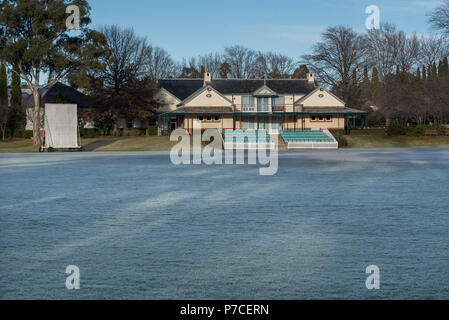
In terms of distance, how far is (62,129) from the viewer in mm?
40031

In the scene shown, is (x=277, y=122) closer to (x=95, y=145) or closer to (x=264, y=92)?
(x=264, y=92)

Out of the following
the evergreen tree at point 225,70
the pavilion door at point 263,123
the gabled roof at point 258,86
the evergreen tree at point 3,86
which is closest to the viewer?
the evergreen tree at point 3,86

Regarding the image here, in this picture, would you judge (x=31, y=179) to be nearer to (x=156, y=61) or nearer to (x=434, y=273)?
(x=434, y=273)

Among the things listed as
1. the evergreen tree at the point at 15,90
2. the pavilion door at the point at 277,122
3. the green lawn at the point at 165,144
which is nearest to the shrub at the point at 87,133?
the green lawn at the point at 165,144

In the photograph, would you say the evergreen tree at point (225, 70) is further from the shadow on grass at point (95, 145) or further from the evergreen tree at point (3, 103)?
the shadow on grass at point (95, 145)

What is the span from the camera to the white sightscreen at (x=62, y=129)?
39.5 meters

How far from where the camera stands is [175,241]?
7793 mm

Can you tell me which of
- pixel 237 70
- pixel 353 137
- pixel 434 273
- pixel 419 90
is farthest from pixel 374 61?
pixel 434 273

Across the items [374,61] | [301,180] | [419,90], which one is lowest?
[301,180]

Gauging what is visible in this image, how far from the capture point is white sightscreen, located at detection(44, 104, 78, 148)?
3950 centimetres

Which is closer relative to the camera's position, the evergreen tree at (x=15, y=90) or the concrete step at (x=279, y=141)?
the concrete step at (x=279, y=141)

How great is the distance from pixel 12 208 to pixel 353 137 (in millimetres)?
44484

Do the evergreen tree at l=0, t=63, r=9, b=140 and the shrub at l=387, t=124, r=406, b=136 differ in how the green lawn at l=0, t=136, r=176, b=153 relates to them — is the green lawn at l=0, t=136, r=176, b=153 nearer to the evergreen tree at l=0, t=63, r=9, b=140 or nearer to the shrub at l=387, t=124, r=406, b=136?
the evergreen tree at l=0, t=63, r=9, b=140
